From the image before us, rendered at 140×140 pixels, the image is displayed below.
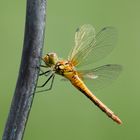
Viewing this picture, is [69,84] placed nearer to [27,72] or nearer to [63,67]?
[63,67]

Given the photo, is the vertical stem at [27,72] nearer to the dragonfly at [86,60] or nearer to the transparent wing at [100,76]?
the dragonfly at [86,60]

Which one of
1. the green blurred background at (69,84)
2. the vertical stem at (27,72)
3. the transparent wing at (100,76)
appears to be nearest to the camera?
the vertical stem at (27,72)

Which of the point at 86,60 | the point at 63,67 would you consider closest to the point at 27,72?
the point at 63,67

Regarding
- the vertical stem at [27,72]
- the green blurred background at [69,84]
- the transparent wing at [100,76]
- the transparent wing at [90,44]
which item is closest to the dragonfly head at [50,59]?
the transparent wing at [90,44]

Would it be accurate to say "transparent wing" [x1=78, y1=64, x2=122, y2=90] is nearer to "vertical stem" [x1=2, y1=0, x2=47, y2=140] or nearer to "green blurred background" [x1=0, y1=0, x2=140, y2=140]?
"green blurred background" [x1=0, y1=0, x2=140, y2=140]

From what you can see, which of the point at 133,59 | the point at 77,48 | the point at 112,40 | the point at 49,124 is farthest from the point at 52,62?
the point at 133,59

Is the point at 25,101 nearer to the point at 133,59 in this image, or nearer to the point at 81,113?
the point at 81,113

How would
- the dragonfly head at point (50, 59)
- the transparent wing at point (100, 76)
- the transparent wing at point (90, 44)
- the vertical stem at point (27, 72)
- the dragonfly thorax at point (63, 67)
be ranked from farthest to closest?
the transparent wing at point (100, 76) < the transparent wing at point (90, 44) < the dragonfly thorax at point (63, 67) < the dragonfly head at point (50, 59) < the vertical stem at point (27, 72)
